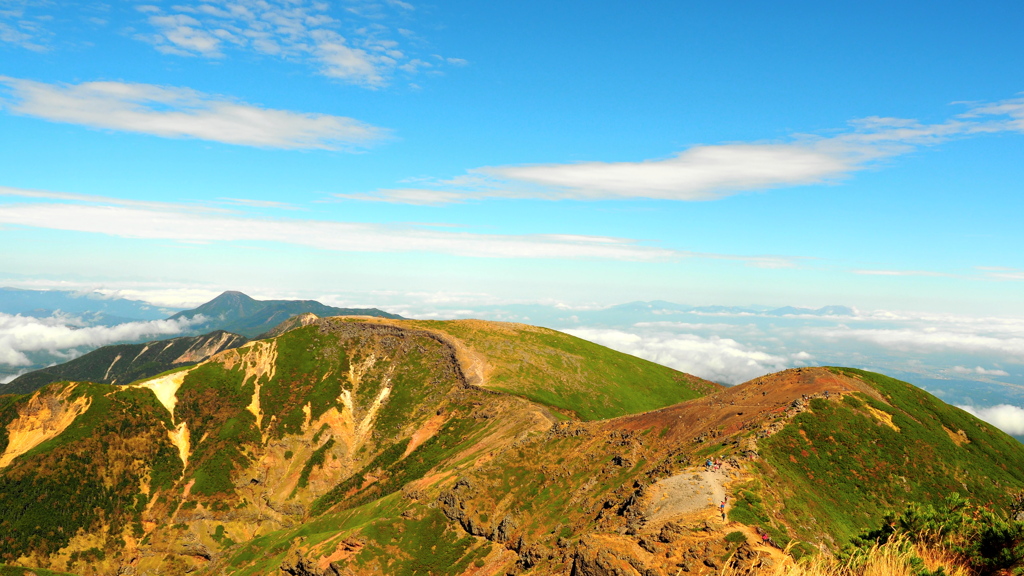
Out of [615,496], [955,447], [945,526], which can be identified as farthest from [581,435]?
[945,526]

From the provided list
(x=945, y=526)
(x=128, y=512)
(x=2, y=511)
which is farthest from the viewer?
(x=128, y=512)

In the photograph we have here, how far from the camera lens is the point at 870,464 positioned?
2884 inches

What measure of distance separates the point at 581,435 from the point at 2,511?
158 meters

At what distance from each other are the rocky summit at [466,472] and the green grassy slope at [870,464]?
1.06 feet

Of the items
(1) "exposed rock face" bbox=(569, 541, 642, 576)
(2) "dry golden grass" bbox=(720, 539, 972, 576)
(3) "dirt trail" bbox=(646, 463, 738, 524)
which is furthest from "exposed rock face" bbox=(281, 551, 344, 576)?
(2) "dry golden grass" bbox=(720, 539, 972, 576)

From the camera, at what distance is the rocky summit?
6078cm

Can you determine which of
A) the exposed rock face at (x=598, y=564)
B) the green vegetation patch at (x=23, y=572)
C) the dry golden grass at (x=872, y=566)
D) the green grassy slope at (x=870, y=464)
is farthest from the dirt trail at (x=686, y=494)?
the green vegetation patch at (x=23, y=572)

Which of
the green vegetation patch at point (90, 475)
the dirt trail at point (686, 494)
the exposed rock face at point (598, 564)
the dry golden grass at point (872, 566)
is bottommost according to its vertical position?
the green vegetation patch at point (90, 475)

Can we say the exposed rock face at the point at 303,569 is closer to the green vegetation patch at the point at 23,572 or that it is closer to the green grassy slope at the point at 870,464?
the green vegetation patch at the point at 23,572

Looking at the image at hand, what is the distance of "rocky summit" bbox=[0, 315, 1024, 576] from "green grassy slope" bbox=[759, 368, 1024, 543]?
32 centimetres

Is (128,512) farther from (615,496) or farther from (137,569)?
(615,496)

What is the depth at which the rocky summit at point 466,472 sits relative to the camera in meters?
60.8

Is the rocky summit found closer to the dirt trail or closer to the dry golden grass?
the dirt trail

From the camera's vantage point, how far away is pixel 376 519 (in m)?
112
